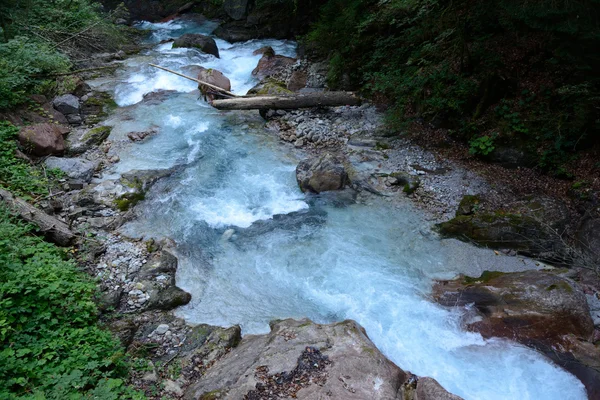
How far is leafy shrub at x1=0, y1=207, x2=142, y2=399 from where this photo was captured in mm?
4137

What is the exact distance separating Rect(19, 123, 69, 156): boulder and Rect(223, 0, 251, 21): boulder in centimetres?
1241

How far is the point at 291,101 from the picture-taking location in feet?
39.3

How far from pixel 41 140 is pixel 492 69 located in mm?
11339

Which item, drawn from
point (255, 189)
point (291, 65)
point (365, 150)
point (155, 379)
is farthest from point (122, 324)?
point (291, 65)

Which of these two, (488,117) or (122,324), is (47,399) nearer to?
(122,324)

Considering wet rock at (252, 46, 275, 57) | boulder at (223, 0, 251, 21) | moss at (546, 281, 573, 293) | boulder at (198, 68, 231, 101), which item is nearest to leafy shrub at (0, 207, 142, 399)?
moss at (546, 281, 573, 293)

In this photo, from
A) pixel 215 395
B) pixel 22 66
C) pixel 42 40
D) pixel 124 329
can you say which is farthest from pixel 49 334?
pixel 42 40

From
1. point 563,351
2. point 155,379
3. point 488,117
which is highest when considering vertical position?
point 488,117

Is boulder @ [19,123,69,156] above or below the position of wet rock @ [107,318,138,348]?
above

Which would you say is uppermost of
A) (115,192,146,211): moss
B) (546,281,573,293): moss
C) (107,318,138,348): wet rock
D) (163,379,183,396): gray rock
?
(546,281,573,293): moss

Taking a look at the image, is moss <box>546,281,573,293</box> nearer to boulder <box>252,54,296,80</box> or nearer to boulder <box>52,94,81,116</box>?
boulder <box>252,54,296,80</box>

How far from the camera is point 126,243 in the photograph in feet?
24.0

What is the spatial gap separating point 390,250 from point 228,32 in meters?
16.1

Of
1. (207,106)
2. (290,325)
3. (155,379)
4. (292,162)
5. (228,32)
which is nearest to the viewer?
(155,379)
